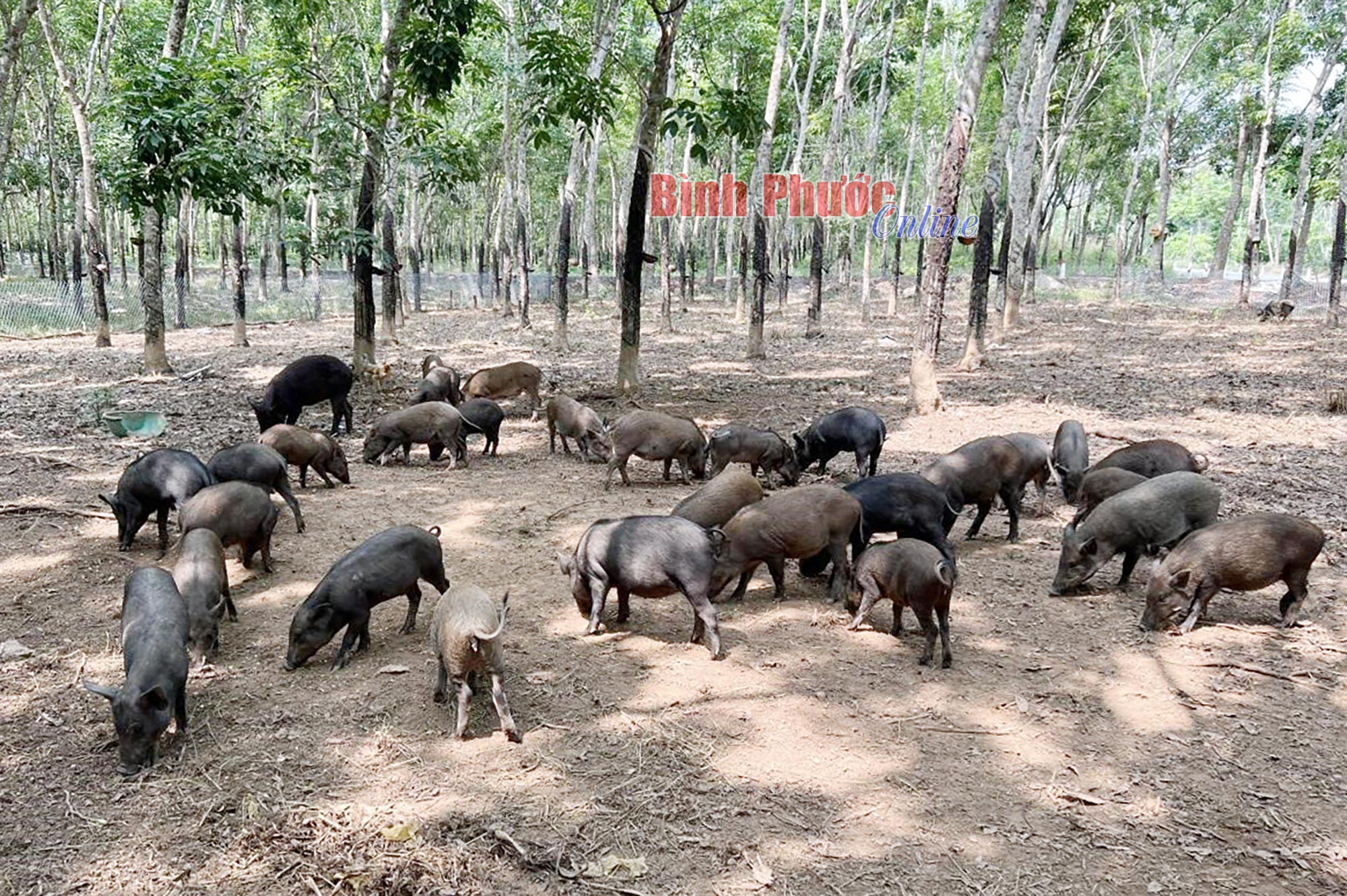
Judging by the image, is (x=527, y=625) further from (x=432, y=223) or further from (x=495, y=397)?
(x=432, y=223)

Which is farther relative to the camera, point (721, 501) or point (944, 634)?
point (721, 501)

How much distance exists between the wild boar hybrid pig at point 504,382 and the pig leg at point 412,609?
7510mm

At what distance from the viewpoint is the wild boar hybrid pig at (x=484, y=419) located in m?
11.6

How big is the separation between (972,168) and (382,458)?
Answer: 43.0 meters

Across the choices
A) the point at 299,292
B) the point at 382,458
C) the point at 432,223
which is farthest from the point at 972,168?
the point at 382,458

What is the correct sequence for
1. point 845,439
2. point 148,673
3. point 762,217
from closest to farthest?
point 148,673 → point 845,439 → point 762,217

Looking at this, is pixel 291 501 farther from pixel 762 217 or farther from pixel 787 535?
pixel 762 217

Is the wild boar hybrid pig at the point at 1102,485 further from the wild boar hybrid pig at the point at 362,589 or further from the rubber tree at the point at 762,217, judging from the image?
the rubber tree at the point at 762,217

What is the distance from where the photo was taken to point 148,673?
4.82 m

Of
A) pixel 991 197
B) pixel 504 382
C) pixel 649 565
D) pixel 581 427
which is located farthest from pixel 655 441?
pixel 991 197

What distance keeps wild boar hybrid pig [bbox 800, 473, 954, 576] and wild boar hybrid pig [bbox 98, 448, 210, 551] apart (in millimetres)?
5165

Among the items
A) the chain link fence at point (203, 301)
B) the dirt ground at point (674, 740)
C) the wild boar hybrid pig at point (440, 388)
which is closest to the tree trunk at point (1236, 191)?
the chain link fence at point (203, 301)

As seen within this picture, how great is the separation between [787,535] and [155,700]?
411 cm

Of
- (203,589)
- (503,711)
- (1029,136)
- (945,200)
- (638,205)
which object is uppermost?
(1029,136)
